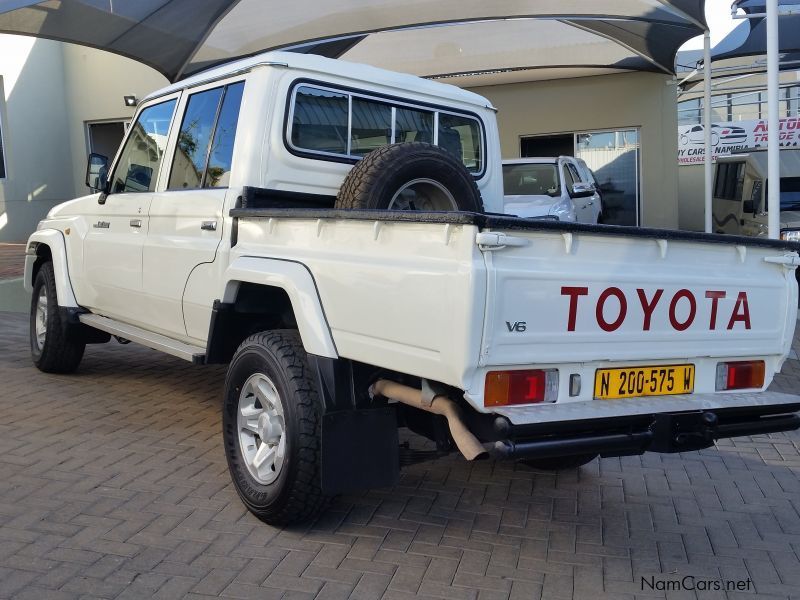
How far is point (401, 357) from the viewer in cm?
314

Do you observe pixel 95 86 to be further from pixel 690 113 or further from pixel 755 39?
pixel 690 113

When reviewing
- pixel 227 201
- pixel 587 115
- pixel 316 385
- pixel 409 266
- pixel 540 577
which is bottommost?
pixel 540 577

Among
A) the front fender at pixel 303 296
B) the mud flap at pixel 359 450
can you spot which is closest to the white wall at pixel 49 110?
the front fender at pixel 303 296

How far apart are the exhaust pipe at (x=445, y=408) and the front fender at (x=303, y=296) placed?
26cm

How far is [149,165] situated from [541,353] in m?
3.33

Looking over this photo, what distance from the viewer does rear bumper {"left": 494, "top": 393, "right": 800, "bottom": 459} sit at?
2945 millimetres

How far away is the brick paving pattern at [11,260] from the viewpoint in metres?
11.6

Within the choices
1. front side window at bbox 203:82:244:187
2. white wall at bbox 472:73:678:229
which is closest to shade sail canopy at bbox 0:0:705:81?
white wall at bbox 472:73:678:229

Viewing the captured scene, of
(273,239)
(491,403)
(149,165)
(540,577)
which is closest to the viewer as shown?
(491,403)

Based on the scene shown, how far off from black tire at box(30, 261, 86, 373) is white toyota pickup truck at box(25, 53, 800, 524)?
59.7 inches

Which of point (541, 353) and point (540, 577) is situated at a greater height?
point (541, 353)

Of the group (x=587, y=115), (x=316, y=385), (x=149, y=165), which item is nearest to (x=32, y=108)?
(x=587, y=115)

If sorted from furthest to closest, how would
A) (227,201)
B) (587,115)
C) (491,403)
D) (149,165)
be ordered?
(587,115), (149,165), (227,201), (491,403)

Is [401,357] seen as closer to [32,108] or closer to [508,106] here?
[508,106]
